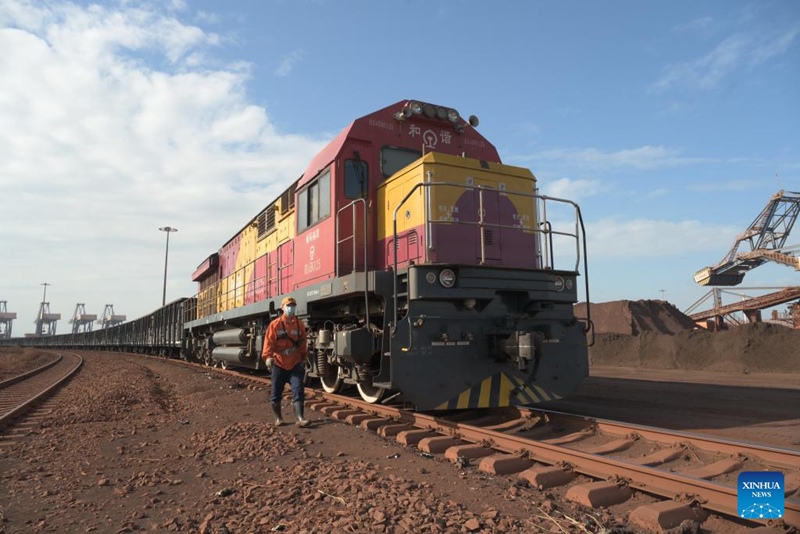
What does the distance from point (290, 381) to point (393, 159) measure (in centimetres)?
343

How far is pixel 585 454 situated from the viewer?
4.25m

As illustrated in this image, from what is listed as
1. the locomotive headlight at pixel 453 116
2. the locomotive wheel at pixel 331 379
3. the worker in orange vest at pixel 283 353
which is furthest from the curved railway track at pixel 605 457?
the locomotive headlight at pixel 453 116

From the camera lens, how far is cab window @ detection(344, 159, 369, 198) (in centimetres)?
734

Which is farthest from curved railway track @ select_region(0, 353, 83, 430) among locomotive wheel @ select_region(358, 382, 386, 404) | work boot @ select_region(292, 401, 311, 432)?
locomotive wheel @ select_region(358, 382, 386, 404)

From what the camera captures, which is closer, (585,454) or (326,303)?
(585,454)

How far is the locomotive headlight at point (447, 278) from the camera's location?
5809 mm

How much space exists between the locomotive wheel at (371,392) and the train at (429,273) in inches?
1.1

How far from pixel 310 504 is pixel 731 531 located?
8.42ft

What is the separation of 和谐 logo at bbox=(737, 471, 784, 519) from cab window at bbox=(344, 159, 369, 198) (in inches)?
218

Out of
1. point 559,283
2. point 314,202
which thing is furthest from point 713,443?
point 314,202

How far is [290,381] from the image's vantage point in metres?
6.57

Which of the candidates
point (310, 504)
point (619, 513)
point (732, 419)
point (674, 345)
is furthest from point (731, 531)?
point (674, 345)

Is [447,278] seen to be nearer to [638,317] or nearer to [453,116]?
[453,116]

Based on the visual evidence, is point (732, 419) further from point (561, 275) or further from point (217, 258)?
point (217, 258)
